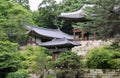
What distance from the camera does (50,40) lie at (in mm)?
38906

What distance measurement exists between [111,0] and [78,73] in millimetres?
7645

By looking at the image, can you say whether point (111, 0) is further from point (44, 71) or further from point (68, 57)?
point (44, 71)

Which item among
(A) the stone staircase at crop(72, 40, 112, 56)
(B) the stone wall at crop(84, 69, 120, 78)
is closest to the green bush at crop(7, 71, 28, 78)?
(A) the stone staircase at crop(72, 40, 112, 56)

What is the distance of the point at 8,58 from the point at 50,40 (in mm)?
16285

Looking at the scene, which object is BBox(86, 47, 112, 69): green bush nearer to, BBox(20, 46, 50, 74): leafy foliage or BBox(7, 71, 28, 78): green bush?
BBox(20, 46, 50, 74): leafy foliage

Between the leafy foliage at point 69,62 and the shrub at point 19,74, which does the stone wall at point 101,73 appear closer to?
the leafy foliage at point 69,62

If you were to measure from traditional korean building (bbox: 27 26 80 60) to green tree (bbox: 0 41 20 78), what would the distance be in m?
5.57

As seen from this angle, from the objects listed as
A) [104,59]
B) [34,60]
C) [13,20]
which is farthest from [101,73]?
[13,20]

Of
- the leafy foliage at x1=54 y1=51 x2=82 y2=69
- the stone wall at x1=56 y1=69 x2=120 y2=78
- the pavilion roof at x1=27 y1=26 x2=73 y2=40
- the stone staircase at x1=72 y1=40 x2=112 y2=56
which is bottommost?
the pavilion roof at x1=27 y1=26 x2=73 y2=40

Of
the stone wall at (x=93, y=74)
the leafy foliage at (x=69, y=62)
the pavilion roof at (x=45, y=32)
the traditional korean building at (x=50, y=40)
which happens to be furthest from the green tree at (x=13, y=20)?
the stone wall at (x=93, y=74)

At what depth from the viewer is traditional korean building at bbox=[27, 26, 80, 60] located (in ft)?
92.2

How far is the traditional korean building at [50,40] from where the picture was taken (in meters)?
28.1

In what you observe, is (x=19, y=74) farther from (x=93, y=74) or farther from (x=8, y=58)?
(x=93, y=74)

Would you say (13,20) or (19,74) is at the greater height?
(13,20)
